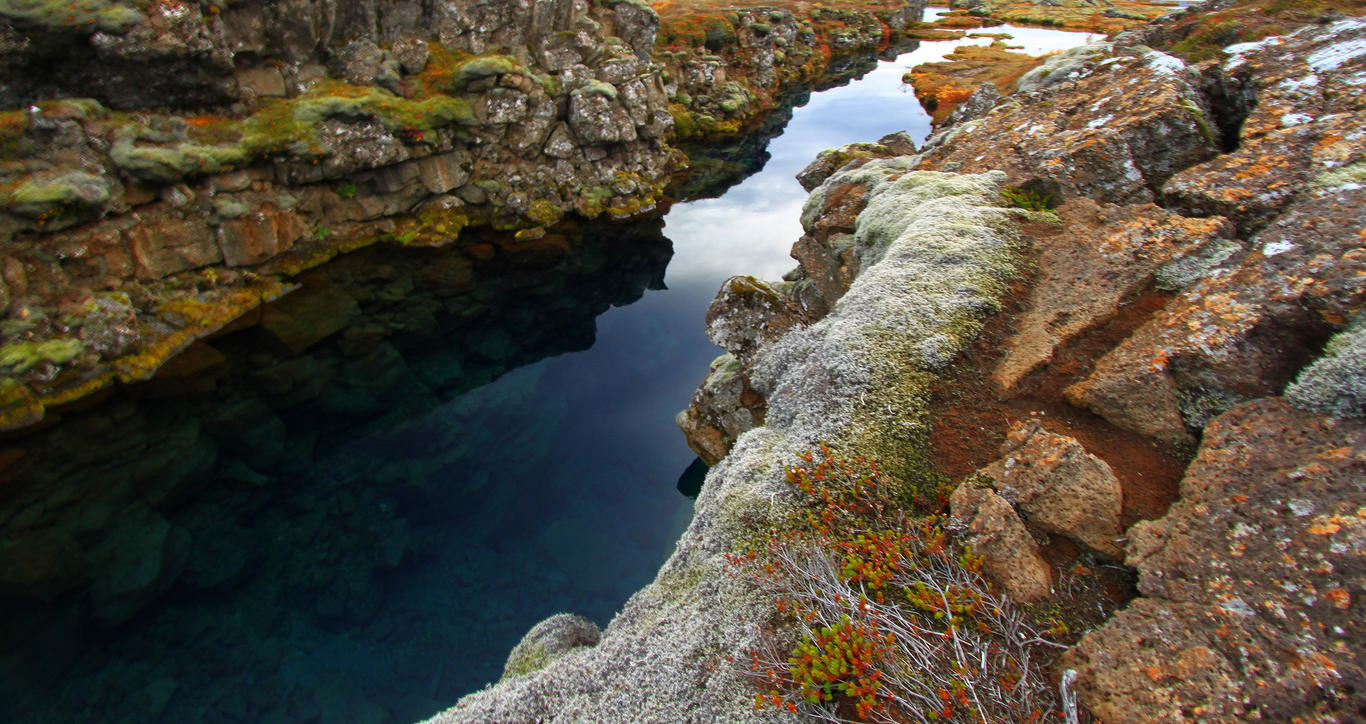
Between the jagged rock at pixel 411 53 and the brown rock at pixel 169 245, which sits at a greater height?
the jagged rock at pixel 411 53

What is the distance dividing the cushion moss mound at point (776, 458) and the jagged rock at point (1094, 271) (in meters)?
0.91

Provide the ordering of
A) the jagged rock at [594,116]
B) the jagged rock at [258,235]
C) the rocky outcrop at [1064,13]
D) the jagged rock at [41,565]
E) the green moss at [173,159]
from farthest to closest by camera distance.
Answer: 1. the rocky outcrop at [1064,13]
2. the jagged rock at [594,116]
3. the jagged rock at [258,235]
4. the green moss at [173,159]
5. the jagged rock at [41,565]

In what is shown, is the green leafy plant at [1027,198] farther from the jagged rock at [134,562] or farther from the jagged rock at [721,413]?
the jagged rock at [134,562]

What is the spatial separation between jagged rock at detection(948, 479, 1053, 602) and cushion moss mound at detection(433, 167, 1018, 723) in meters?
1.38

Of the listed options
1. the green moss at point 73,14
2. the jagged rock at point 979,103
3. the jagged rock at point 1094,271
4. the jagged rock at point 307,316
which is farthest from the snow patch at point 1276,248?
the green moss at point 73,14

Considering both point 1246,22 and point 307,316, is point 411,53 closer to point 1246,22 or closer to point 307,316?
point 307,316

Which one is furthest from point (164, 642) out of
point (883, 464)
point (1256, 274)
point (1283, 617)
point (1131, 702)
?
point (1256, 274)

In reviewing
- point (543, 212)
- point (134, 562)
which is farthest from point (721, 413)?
point (543, 212)

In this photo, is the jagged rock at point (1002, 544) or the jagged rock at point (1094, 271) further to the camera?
the jagged rock at point (1094, 271)

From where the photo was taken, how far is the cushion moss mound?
9.28 m

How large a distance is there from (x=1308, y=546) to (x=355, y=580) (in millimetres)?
22149

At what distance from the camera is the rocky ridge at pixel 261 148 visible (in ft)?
84.1

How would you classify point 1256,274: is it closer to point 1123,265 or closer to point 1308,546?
point 1123,265

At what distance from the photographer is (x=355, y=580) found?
1952cm
